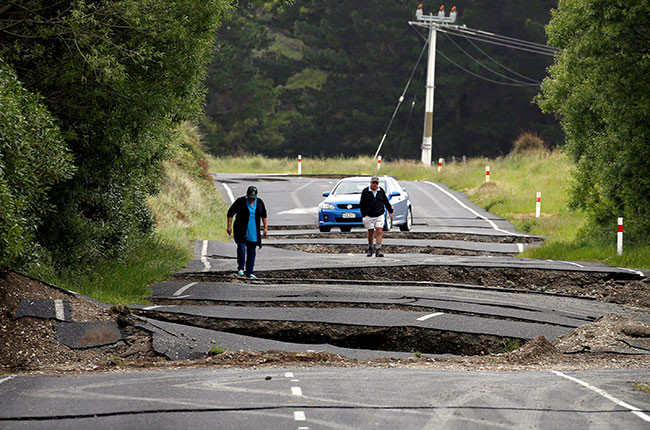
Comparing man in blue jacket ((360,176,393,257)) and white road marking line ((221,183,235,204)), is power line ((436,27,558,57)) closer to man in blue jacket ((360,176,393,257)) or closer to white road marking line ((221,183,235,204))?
white road marking line ((221,183,235,204))

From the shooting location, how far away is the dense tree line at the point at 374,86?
220ft

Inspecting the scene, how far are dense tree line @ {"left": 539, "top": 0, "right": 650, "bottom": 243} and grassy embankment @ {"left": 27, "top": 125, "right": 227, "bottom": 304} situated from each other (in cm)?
908

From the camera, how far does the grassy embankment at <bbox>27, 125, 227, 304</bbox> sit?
49.5 ft

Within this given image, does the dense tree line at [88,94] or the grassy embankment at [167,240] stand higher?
the dense tree line at [88,94]

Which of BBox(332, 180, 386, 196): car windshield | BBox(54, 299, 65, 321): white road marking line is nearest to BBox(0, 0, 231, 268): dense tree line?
BBox(54, 299, 65, 321): white road marking line

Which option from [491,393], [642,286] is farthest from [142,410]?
[642,286]

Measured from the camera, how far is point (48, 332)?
10.8m

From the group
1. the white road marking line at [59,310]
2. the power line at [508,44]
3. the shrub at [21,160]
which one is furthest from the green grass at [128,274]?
the power line at [508,44]

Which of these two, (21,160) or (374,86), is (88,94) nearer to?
(21,160)

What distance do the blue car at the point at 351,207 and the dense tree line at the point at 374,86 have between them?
40.6 m

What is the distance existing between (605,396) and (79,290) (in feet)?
30.5

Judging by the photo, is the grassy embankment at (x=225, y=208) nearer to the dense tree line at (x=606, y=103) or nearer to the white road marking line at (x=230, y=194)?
the white road marking line at (x=230, y=194)

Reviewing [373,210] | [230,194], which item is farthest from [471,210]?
[373,210]

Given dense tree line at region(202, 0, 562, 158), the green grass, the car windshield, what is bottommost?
the green grass
